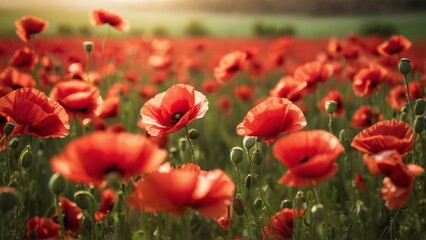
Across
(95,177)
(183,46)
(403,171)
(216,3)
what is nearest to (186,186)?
(95,177)

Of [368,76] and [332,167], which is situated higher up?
[332,167]

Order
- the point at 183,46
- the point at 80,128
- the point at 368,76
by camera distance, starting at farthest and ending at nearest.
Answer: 1. the point at 183,46
2. the point at 80,128
3. the point at 368,76

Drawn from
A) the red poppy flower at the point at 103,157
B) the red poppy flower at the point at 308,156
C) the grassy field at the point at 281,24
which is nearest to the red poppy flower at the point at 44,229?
the red poppy flower at the point at 103,157

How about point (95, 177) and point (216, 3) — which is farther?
point (216, 3)

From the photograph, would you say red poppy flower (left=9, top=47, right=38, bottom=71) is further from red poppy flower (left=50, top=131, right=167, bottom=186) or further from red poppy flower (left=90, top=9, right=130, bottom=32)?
red poppy flower (left=50, top=131, right=167, bottom=186)

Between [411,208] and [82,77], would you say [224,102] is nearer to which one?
[82,77]

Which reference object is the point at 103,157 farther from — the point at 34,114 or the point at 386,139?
the point at 386,139

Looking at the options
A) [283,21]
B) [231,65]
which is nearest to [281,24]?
[283,21]
